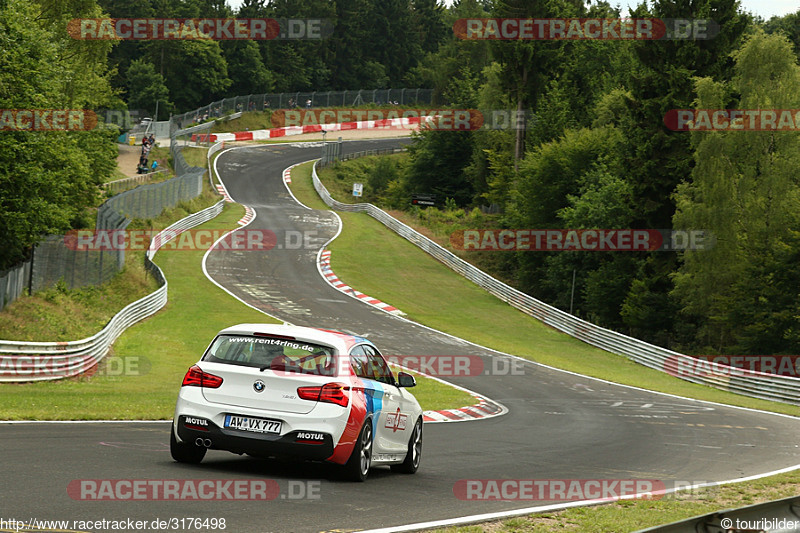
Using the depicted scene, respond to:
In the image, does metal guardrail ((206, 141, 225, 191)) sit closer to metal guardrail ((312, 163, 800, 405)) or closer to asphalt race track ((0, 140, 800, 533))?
metal guardrail ((312, 163, 800, 405))

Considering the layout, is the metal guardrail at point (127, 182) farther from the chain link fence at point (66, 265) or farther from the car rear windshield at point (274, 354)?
the car rear windshield at point (274, 354)

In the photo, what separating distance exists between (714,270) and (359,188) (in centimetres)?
3863

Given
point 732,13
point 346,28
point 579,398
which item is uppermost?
point 346,28

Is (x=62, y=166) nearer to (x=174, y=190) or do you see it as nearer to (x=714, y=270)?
(x=174, y=190)

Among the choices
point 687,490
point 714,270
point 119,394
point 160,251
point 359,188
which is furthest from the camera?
point 359,188

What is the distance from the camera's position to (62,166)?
33.3 metres

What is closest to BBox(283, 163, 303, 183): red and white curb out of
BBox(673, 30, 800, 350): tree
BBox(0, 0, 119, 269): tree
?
BBox(673, 30, 800, 350): tree

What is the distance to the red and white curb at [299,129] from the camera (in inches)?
3906

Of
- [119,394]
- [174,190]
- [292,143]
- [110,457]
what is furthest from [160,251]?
[292,143]

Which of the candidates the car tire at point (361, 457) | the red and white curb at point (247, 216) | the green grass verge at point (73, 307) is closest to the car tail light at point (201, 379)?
the car tire at point (361, 457)

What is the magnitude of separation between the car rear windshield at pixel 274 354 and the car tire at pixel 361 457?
0.77 m

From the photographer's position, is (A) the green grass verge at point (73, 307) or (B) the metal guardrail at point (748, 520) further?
(A) the green grass verge at point (73, 307)

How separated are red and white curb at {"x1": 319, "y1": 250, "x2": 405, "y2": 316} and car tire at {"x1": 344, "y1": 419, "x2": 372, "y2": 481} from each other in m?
30.7

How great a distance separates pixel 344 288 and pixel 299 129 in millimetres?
69035
